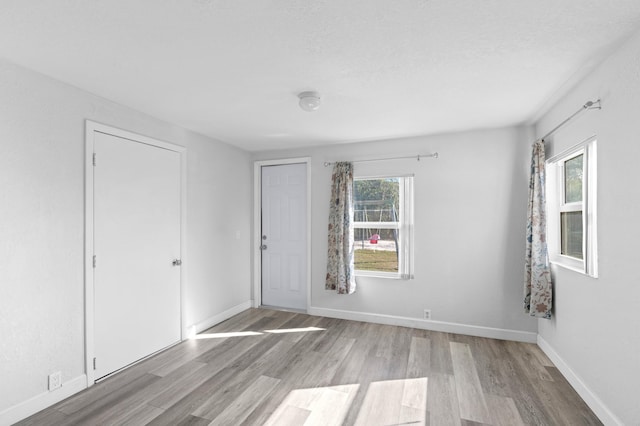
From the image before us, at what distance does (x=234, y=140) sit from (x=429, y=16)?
3.04 metres

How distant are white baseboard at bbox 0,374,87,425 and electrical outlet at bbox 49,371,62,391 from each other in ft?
0.09

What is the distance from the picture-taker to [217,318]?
13.2 ft

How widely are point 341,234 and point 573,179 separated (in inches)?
96.8

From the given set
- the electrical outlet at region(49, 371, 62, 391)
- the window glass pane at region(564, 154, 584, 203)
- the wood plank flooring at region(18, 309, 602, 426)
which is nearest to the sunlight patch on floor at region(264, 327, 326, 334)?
the wood plank flooring at region(18, 309, 602, 426)

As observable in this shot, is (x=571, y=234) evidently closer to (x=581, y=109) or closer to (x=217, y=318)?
(x=581, y=109)

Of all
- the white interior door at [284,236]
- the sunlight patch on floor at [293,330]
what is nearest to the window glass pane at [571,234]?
the sunlight patch on floor at [293,330]

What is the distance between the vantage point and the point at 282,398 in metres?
2.39

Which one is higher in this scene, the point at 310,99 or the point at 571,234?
the point at 310,99

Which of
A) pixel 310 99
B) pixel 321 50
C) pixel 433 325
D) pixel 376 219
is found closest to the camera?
pixel 321 50

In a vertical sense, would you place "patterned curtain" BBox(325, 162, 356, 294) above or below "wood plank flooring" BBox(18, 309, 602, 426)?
above

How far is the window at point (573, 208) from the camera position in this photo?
2277 mm

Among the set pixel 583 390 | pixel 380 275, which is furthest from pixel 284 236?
pixel 583 390

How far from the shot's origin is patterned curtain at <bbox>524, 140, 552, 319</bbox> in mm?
2930

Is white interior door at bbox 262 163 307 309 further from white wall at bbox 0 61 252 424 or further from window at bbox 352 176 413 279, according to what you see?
white wall at bbox 0 61 252 424
